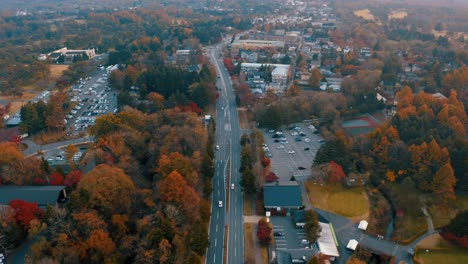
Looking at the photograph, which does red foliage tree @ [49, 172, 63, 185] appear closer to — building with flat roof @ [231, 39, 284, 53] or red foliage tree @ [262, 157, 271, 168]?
red foliage tree @ [262, 157, 271, 168]

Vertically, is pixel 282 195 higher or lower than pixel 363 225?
higher

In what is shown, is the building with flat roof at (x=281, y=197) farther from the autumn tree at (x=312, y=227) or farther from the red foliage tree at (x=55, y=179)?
the red foliage tree at (x=55, y=179)

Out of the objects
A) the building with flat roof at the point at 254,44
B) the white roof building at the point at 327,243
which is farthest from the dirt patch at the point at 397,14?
the white roof building at the point at 327,243

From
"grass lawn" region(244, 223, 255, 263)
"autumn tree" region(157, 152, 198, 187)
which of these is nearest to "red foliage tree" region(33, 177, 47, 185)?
"autumn tree" region(157, 152, 198, 187)

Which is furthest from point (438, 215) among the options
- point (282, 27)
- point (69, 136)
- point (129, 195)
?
point (282, 27)

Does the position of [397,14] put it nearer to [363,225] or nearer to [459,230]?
[459,230]

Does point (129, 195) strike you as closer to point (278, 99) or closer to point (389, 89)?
point (278, 99)

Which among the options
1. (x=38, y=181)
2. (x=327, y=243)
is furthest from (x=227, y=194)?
(x=38, y=181)
